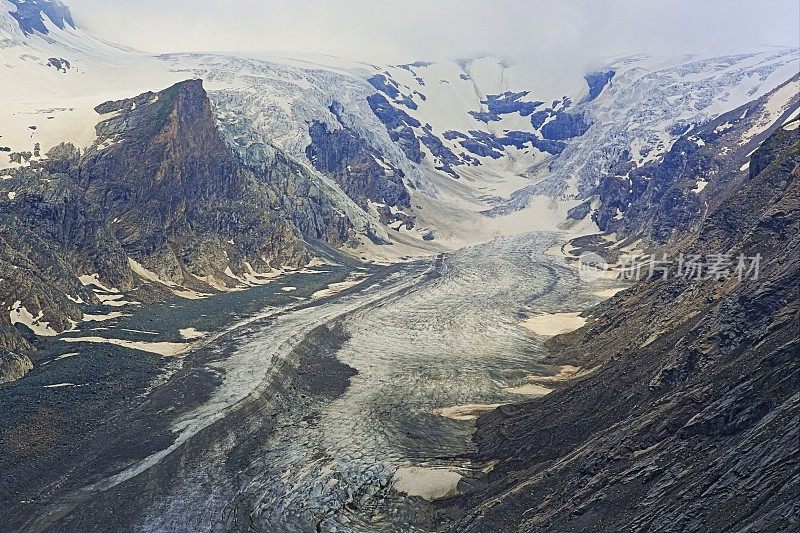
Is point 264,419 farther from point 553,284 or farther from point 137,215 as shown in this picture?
point 137,215

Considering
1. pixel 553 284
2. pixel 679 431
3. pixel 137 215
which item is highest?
pixel 679 431

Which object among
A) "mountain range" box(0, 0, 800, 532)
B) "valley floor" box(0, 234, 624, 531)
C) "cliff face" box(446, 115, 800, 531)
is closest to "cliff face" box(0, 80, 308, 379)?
"mountain range" box(0, 0, 800, 532)

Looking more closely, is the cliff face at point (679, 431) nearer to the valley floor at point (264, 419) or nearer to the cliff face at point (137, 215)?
the valley floor at point (264, 419)

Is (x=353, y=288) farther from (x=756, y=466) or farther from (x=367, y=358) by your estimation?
(x=756, y=466)

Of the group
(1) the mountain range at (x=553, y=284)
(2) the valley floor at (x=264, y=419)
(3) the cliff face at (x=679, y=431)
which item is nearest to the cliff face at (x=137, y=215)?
(1) the mountain range at (x=553, y=284)

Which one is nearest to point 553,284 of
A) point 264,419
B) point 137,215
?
point 137,215

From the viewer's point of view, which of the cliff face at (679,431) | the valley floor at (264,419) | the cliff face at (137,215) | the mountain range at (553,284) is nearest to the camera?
the cliff face at (679,431)

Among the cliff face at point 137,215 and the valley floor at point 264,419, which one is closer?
the valley floor at point 264,419

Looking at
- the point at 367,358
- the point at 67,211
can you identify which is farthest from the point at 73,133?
the point at 367,358
